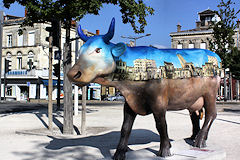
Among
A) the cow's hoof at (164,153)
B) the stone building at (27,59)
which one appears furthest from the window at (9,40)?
the cow's hoof at (164,153)

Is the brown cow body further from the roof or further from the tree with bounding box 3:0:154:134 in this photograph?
the roof

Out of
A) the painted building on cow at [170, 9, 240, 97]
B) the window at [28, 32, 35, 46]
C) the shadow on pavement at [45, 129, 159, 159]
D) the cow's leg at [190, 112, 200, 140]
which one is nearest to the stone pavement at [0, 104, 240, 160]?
the shadow on pavement at [45, 129, 159, 159]

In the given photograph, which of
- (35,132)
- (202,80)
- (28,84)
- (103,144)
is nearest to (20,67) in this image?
(28,84)

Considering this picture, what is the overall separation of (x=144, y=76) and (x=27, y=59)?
34.3 m

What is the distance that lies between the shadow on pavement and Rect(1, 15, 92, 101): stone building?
92.8 ft

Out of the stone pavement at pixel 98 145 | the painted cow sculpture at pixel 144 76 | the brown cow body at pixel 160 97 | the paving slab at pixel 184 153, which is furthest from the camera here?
the stone pavement at pixel 98 145

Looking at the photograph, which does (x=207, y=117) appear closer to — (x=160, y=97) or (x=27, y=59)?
(x=160, y=97)

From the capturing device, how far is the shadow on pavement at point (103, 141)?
6906 millimetres

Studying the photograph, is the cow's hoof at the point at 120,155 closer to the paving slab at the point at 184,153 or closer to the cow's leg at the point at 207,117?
the paving slab at the point at 184,153

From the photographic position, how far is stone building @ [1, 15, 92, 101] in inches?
1389

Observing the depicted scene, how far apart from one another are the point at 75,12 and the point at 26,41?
96.1 feet

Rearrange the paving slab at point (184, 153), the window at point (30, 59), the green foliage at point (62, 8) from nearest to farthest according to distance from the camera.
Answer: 1. the paving slab at point (184, 153)
2. the green foliage at point (62, 8)
3. the window at point (30, 59)

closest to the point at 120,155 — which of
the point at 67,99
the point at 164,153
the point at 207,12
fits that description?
the point at 164,153

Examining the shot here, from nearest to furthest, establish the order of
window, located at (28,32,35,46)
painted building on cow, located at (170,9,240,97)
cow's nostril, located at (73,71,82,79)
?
1. cow's nostril, located at (73,71,82,79)
2. window, located at (28,32,35,46)
3. painted building on cow, located at (170,9,240,97)
